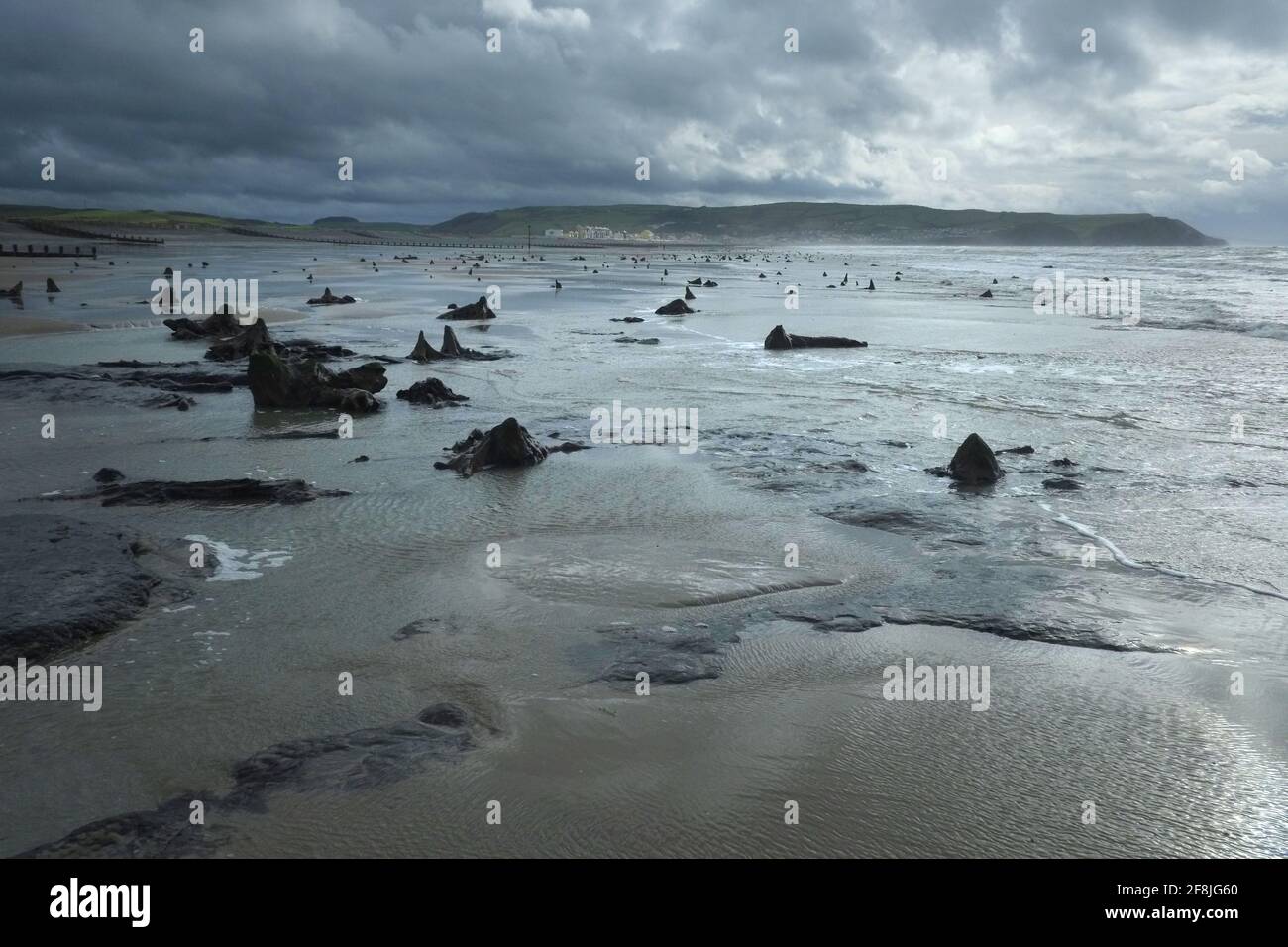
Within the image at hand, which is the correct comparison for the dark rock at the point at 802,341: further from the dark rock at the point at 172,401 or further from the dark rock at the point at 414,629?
the dark rock at the point at 414,629

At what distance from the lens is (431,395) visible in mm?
15117

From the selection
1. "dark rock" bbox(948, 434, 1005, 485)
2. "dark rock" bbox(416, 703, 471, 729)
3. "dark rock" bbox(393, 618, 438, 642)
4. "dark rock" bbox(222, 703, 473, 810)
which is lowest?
"dark rock" bbox(222, 703, 473, 810)

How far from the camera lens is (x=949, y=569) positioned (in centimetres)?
760

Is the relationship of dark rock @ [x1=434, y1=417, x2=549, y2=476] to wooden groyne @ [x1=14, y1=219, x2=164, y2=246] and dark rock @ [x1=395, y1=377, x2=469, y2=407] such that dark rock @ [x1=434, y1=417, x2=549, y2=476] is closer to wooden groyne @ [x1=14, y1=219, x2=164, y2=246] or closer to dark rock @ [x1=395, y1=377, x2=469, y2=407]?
dark rock @ [x1=395, y1=377, x2=469, y2=407]

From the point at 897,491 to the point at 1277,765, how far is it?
5304mm

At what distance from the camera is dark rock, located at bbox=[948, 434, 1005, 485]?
10.2 m

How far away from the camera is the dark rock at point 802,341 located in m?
22.6

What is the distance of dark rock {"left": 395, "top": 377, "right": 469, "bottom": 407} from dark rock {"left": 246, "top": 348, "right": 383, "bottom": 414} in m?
0.60

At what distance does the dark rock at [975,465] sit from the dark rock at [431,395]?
8029 millimetres

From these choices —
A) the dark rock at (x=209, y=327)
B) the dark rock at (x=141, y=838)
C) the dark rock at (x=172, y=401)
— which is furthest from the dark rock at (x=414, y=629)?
the dark rock at (x=209, y=327)

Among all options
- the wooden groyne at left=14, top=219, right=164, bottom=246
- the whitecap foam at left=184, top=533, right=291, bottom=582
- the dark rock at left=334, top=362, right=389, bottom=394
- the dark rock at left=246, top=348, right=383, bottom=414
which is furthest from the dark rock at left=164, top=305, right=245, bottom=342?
the wooden groyne at left=14, top=219, right=164, bottom=246

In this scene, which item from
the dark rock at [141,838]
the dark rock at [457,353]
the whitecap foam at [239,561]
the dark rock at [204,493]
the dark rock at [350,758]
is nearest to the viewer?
the dark rock at [141,838]

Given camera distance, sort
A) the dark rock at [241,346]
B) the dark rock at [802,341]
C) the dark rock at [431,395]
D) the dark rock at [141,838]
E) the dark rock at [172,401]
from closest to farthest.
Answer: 1. the dark rock at [141,838]
2. the dark rock at [172,401]
3. the dark rock at [431,395]
4. the dark rock at [241,346]
5. the dark rock at [802,341]
